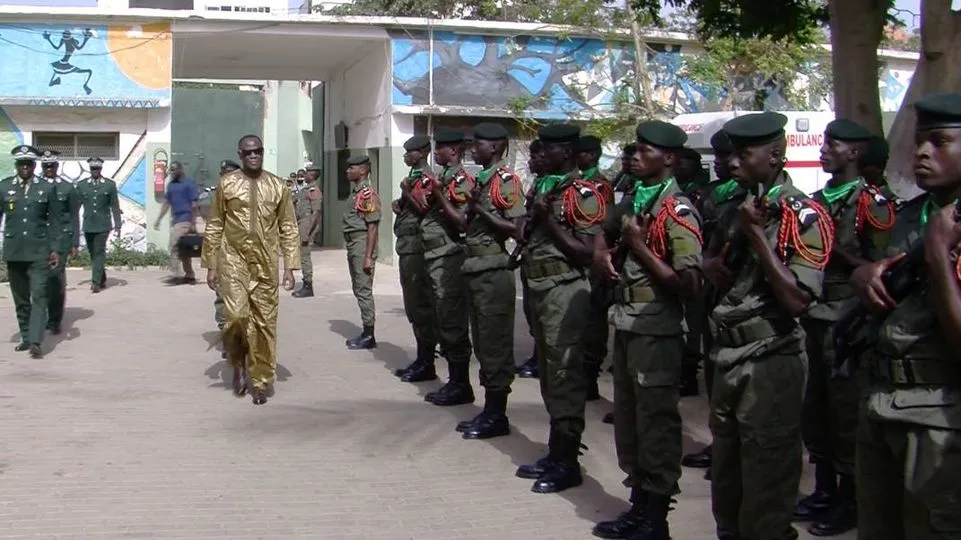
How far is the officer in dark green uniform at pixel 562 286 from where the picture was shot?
6.30m

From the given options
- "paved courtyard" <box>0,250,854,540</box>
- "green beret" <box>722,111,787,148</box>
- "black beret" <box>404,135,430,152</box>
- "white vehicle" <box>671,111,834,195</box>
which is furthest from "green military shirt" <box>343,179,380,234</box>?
"green beret" <box>722,111,787,148</box>

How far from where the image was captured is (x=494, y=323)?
7531 millimetres

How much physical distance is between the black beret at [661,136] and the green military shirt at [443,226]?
3037 mm

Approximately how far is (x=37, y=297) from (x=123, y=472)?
173 inches

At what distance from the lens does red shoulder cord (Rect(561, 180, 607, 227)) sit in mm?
6286

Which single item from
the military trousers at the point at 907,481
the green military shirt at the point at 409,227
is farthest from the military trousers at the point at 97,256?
the military trousers at the point at 907,481

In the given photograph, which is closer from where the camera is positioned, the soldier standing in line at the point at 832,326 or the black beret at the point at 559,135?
the soldier standing in line at the point at 832,326

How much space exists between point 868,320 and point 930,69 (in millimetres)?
4754

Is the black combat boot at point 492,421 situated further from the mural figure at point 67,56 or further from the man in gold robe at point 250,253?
the mural figure at point 67,56

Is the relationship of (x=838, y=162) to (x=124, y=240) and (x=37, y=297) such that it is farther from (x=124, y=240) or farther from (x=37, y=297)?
(x=124, y=240)

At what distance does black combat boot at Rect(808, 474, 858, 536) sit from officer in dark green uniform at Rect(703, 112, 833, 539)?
1.20 meters

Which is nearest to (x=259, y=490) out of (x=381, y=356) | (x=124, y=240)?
(x=381, y=356)

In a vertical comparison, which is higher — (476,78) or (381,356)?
(476,78)

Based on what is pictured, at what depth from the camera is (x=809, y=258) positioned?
4.45 meters
